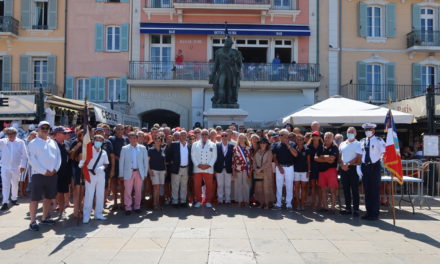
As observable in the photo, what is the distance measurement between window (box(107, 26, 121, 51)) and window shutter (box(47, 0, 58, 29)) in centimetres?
297

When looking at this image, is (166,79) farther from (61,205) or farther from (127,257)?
(127,257)

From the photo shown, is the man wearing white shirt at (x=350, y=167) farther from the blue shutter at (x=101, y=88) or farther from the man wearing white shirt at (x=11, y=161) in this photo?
the blue shutter at (x=101, y=88)

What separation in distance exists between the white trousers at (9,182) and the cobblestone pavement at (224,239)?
79 cm

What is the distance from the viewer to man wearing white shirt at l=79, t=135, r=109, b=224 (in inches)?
296

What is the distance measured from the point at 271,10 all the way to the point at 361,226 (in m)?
17.3

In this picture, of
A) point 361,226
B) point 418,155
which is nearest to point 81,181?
point 361,226

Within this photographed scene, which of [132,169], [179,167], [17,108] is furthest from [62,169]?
[17,108]

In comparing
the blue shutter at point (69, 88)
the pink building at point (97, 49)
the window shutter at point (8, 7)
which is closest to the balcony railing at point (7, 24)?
the window shutter at point (8, 7)

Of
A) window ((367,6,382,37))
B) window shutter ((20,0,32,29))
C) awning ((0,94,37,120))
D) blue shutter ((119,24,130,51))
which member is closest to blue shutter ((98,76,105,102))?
blue shutter ((119,24,130,51))

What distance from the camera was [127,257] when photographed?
548cm

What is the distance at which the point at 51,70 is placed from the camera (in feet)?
74.1

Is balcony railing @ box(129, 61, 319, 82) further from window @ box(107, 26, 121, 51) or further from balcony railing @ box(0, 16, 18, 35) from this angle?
balcony railing @ box(0, 16, 18, 35)

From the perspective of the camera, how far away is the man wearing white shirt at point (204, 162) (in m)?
8.97

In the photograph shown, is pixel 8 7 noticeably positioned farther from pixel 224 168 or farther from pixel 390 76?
pixel 390 76
